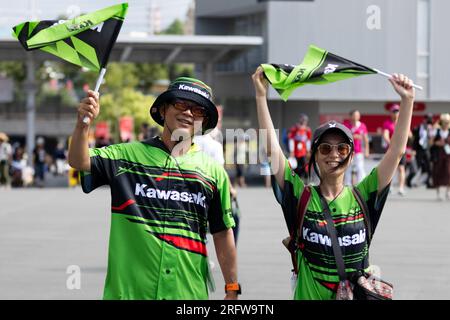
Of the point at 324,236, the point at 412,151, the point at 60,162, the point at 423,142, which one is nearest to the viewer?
the point at 324,236

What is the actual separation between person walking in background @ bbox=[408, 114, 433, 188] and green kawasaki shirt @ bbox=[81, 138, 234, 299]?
64.8 feet

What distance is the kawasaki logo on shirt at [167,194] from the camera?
16.5 ft

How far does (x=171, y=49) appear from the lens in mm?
33156

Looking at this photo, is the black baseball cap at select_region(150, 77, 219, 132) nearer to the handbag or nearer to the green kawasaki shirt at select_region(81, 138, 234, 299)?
the green kawasaki shirt at select_region(81, 138, 234, 299)

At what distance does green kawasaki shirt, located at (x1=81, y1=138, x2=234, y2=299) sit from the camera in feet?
16.3

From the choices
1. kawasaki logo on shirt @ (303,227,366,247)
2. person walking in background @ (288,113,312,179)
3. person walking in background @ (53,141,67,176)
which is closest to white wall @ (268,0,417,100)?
person walking in background @ (288,113,312,179)

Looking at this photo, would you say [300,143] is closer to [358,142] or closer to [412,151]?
[412,151]

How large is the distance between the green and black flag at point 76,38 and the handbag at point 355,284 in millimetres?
1307

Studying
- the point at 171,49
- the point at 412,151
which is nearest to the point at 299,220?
the point at 412,151

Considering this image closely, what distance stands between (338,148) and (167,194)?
85cm

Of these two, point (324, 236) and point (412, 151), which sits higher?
point (324, 236)

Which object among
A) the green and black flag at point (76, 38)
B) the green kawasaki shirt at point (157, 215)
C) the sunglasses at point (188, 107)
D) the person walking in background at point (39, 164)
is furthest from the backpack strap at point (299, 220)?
the person walking in background at point (39, 164)

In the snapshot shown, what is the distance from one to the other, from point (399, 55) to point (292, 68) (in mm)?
27721

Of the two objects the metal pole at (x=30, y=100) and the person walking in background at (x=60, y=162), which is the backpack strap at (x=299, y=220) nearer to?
the metal pole at (x=30, y=100)
